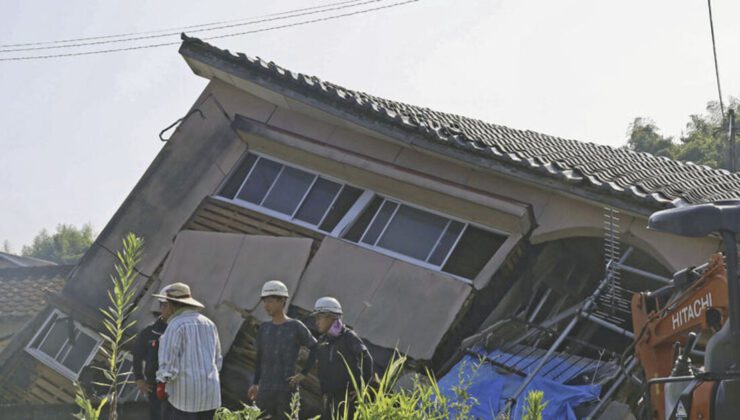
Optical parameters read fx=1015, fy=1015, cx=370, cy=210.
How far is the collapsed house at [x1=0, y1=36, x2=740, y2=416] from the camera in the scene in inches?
464

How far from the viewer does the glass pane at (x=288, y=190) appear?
13523 mm

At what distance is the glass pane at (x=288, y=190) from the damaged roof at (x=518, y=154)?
1187 mm

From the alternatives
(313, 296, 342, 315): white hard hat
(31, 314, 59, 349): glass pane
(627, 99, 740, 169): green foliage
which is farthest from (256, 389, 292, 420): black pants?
(627, 99, 740, 169): green foliage

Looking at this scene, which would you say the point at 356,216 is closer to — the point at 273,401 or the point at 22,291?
the point at 273,401

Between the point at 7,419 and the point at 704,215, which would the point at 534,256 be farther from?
the point at 704,215

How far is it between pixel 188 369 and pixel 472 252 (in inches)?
220

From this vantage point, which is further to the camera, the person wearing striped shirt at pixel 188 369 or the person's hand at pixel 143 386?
the person's hand at pixel 143 386

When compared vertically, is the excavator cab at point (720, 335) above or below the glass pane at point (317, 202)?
below

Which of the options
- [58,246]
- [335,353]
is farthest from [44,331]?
[58,246]

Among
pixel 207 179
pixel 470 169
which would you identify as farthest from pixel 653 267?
pixel 207 179

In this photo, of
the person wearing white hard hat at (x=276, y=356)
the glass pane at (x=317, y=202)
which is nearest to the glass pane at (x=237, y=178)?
the glass pane at (x=317, y=202)

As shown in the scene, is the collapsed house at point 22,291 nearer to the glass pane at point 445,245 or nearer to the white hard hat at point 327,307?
the glass pane at point 445,245

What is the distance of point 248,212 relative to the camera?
13.6 metres

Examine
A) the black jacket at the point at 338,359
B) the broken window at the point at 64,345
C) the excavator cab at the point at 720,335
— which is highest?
the excavator cab at the point at 720,335
